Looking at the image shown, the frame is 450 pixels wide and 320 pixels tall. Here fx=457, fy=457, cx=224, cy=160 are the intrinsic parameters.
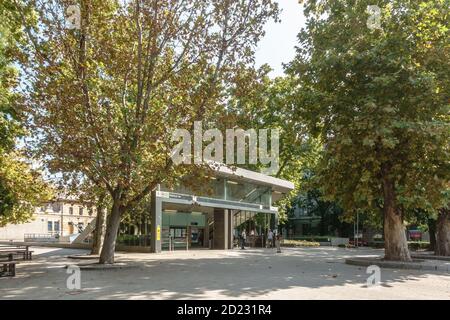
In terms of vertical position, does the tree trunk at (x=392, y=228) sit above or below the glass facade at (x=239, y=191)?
below

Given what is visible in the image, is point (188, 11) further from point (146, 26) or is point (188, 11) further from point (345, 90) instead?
point (345, 90)

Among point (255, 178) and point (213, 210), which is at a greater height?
point (255, 178)

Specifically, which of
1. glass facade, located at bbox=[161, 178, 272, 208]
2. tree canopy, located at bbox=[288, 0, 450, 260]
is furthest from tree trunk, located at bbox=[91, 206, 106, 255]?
tree canopy, located at bbox=[288, 0, 450, 260]

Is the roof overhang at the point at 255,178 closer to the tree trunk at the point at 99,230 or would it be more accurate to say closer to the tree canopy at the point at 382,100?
the tree trunk at the point at 99,230

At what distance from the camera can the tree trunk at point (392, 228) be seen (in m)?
20.0

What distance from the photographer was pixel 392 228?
66.6 ft

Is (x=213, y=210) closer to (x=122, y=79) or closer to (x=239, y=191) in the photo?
(x=239, y=191)

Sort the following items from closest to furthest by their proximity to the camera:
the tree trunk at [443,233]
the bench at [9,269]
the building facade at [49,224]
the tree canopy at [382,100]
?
the bench at [9,269] → the tree canopy at [382,100] → the tree trunk at [443,233] → the building facade at [49,224]

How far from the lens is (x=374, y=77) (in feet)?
59.4

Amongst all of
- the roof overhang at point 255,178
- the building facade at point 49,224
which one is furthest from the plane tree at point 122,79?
the building facade at point 49,224

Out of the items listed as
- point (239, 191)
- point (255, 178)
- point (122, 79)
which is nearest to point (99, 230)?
point (122, 79)

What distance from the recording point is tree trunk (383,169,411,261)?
20.0 m

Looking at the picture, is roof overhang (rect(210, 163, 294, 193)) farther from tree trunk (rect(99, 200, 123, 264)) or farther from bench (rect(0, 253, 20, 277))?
bench (rect(0, 253, 20, 277))
